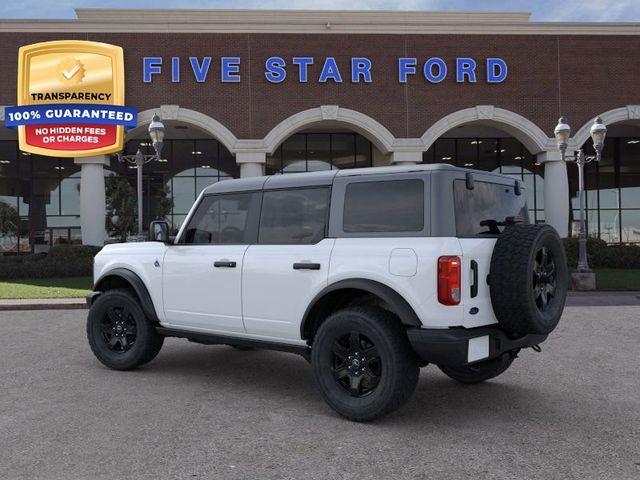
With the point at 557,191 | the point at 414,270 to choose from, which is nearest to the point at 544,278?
the point at 414,270

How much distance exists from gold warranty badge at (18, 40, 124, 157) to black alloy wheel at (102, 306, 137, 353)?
1722 cm

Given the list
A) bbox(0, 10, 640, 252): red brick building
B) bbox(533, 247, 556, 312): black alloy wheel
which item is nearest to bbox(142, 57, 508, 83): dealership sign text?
bbox(0, 10, 640, 252): red brick building

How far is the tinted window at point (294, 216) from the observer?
5137mm

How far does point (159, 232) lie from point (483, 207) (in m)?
3.33

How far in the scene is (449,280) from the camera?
4.28m

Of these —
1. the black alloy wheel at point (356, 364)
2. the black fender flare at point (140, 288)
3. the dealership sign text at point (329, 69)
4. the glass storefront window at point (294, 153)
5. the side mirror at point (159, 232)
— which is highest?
the dealership sign text at point (329, 69)

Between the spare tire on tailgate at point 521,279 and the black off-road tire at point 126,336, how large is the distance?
3.88 metres

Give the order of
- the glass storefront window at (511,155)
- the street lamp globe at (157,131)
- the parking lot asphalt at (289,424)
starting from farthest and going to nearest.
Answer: the glass storefront window at (511,155), the street lamp globe at (157,131), the parking lot asphalt at (289,424)

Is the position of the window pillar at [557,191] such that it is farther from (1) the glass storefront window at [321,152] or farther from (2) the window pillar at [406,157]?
(1) the glass storefront window at [321,152]

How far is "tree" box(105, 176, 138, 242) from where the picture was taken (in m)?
27.8

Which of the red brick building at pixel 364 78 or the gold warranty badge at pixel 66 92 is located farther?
the red brick building at pixel 364 78

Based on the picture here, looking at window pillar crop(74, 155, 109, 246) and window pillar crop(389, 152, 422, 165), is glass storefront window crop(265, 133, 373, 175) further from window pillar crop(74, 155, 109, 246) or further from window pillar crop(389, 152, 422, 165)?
window pillar crop(74, 155, 109, 246)

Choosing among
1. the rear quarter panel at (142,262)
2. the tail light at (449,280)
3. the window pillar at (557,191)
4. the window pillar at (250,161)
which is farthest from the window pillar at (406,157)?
the tail light at (449,280)

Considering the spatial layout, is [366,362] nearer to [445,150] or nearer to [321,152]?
[321,152]
